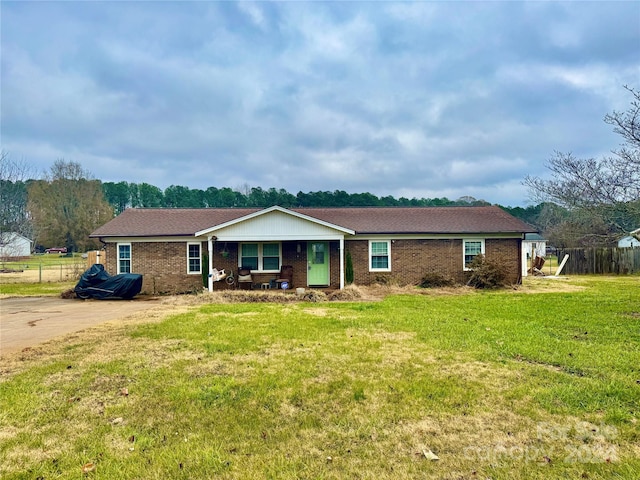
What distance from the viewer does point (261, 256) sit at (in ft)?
56.1

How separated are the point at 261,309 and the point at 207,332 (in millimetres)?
3431

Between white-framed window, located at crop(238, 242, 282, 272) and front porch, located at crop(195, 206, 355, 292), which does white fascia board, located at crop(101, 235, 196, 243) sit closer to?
front porch, located at crop(195, 206, 355, 292)

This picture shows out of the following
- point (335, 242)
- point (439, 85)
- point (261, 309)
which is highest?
point (439, 85)

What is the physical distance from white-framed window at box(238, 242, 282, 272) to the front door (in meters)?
1.42

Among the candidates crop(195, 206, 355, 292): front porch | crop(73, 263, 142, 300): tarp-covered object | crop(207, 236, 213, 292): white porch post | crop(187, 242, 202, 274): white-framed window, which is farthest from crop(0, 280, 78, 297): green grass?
crop(195, 206, 355, 292): front porch

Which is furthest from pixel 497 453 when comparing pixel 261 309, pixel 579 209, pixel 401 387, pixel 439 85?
pixel 439 85

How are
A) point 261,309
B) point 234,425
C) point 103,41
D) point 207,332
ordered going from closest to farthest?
point 234,425, point 207,332, point 261,309, point 103,41

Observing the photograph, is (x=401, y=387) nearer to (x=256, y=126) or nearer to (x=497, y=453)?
(x=497, y=453)

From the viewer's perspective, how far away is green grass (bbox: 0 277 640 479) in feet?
10.1

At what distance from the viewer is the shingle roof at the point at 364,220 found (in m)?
17.2

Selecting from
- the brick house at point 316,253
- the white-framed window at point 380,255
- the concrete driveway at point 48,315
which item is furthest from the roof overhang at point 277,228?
the concrete driveway at point 48,315

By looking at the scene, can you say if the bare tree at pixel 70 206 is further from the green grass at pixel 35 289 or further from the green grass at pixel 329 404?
the green grass at pixel 329 404

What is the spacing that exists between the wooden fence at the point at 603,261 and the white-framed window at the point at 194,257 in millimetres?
23270

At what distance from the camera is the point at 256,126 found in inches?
1064
